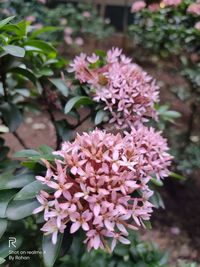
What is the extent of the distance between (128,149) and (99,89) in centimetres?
40

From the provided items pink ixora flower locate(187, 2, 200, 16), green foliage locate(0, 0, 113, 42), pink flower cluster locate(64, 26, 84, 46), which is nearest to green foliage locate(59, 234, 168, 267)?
pink ixora flower locate(187, 2, 200, 16)

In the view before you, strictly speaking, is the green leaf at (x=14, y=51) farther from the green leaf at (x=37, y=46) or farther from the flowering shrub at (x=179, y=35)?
the flowering shrub at (x=179, y=35)

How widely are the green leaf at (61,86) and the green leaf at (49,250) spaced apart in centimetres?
62

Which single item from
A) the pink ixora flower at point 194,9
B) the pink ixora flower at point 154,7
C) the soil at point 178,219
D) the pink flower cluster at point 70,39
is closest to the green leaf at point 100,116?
the soil at point 178,219

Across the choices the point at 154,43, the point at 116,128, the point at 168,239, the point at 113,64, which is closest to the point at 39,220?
the point at 116,128

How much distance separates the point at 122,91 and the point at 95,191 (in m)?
0.46

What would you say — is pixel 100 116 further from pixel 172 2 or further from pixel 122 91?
pixel 172 2

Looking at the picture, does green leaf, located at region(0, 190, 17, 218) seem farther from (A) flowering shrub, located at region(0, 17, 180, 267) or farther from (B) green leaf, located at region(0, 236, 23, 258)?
(B) green leaf, located at region(0, 236, 23, 258)

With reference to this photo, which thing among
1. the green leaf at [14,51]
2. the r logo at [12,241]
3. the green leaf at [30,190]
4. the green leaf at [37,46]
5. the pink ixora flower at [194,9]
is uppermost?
the green leaf at [14,51]

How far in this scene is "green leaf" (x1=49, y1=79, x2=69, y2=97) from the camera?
1308 millimetres

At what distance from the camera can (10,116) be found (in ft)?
4.52

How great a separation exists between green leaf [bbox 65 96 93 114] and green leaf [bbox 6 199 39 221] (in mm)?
407

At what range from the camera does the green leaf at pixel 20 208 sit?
0.85 metres

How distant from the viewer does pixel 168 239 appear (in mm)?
2303
